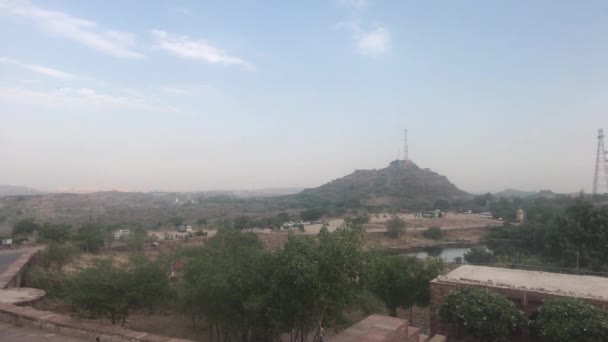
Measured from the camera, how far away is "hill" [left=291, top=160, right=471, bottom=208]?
131250mm

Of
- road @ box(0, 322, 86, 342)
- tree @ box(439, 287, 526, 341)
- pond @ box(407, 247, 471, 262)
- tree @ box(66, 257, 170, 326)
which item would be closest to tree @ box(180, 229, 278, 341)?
tree @ box(66, 257, 170, 326)

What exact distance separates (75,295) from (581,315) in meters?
14.6

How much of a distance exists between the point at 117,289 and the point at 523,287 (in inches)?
539

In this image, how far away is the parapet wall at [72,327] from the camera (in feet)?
22.6

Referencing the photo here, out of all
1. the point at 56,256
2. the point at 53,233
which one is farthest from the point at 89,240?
the point at 56,256

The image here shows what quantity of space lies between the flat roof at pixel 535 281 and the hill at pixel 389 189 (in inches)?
3859

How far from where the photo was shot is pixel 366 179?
178 metres

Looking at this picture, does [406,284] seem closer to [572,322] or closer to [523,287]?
[523,287]

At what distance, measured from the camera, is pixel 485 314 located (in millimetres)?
12578

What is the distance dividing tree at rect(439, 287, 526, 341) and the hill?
102113 mm

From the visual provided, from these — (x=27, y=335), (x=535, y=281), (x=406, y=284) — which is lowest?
(x=406, y=284)

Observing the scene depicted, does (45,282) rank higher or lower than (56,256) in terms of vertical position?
lower

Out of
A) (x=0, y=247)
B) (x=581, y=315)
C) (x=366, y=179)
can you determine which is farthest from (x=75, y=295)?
(x=366, y=179)

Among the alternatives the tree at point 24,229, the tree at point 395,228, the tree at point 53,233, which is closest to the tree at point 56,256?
the tree at point 53,233
